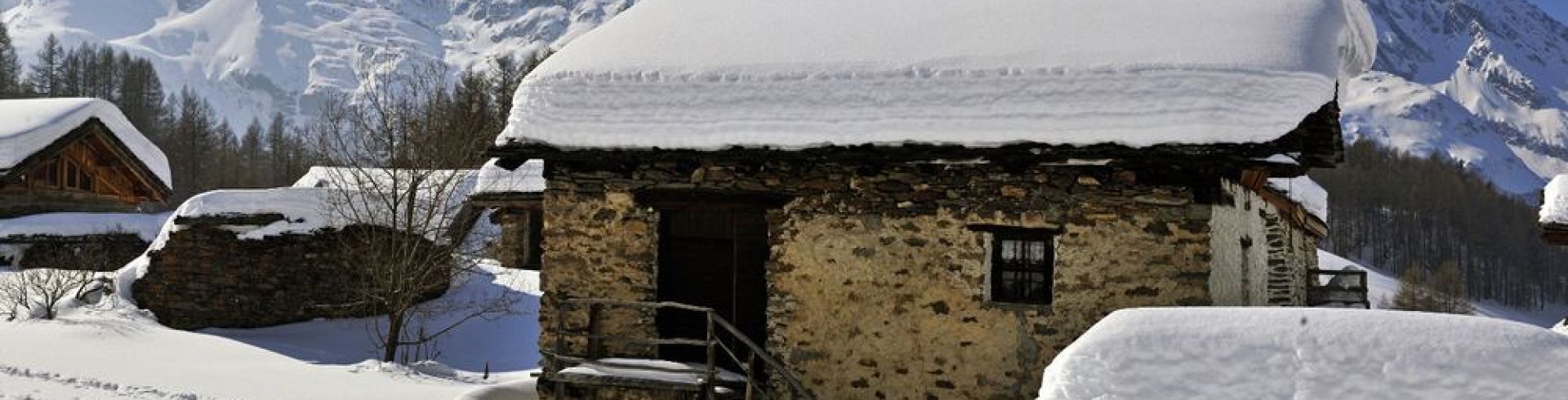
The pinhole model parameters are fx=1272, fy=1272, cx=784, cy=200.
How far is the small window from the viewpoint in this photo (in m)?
10.5

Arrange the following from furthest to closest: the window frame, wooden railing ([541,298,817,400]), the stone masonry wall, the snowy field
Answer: the snowy field → wooden railing ([541,298,817,400]) → the window frame → the stone masonry wall

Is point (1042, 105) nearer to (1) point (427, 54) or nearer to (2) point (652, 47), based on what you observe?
(2) point (652, 47)

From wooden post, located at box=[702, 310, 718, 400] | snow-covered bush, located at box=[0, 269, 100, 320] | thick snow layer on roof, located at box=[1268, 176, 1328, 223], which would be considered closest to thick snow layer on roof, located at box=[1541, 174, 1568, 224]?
thick snow layer on roof, located at box=[1268, 176, 1328, 223]

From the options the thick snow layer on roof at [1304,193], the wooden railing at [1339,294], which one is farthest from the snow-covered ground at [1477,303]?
the wooden railing at [1339,294]

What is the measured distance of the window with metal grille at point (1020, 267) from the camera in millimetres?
10516

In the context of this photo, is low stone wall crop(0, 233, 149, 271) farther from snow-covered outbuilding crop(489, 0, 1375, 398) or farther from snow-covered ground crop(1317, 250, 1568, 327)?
snow-covered ground crop(1317, 250, 1568, 327)

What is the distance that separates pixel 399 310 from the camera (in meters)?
17.1

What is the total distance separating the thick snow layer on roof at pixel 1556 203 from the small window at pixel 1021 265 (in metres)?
7.96

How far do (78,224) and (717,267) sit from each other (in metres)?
20.3

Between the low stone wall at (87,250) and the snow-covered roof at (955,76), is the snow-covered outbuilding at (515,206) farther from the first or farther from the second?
the snow-covered roof at (955,76)

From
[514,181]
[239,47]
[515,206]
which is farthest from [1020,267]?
[239,47]

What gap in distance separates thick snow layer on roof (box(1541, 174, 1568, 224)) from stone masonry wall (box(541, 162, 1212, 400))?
743 centimetres

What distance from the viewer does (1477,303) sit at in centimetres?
8831

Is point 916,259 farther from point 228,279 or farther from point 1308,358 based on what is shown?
point 228,279
